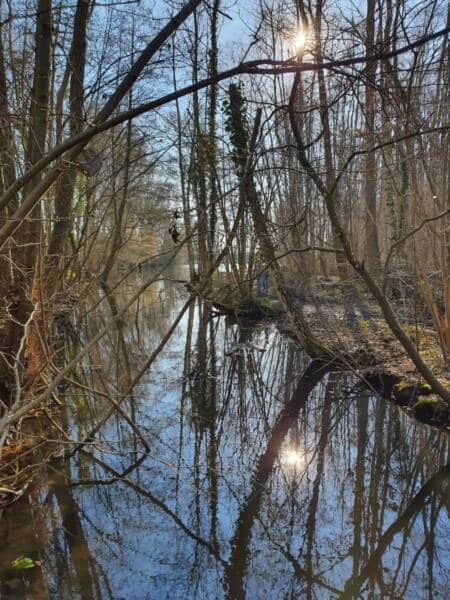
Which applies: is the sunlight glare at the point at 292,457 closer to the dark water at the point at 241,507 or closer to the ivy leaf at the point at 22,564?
the dark water at the point at 241,507

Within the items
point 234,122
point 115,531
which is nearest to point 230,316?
point 234,122

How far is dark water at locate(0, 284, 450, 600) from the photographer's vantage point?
10.5 feet

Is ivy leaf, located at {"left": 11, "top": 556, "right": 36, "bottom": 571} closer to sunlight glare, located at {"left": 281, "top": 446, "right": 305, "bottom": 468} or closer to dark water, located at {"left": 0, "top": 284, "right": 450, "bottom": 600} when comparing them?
dark water, located at {"left": 0, "top": 284, "right": 450, "bottom": 600}

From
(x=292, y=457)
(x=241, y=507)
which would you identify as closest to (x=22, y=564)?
(x=241, y=507)

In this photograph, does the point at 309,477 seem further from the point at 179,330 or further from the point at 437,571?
the point at 179,330

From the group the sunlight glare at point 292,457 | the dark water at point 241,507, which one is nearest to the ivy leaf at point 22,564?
the dark water at point 241,507

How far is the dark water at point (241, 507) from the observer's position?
3205 millimetres

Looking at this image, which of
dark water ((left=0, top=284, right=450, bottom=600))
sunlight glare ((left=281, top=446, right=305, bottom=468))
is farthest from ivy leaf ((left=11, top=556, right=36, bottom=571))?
sunlight glare ((left=281, top=446, right=305, bottom=468))

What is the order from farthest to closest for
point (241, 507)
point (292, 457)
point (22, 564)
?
point (292, 457) < point (241, 507) < point (22, 564)

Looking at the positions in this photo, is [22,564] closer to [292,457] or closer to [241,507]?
[241,507]

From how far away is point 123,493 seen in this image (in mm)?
4297

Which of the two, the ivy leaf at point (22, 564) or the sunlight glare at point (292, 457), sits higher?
the sunlight glare at point (292, 457)

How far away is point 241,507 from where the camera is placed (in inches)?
160

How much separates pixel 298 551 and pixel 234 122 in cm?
755
